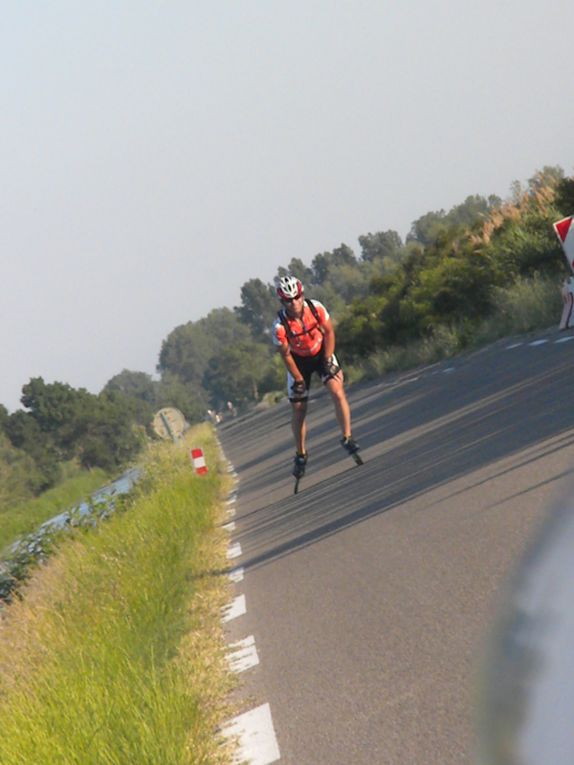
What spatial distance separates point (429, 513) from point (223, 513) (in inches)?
272

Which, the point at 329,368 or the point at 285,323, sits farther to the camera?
the point at 329,368

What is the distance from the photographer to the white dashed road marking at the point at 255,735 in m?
5.07

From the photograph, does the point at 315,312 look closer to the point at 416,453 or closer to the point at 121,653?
the point at 416,453

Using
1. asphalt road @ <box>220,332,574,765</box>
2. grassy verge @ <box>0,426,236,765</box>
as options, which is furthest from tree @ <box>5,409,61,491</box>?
grassy verge @ <box>0,426,236,765</box>

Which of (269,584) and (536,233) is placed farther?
(536,233)

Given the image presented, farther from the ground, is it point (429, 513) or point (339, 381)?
point (339, 381)

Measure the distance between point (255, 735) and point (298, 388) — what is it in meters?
8.05

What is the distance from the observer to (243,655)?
7.15m

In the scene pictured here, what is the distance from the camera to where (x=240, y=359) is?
175 meters

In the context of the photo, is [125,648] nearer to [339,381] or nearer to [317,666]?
[317,666]

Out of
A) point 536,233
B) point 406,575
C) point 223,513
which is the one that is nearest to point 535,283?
point 536,233

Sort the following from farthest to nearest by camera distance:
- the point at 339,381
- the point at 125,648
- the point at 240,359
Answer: the point at 240,359 → the point at 339,381 → the point at 125,648

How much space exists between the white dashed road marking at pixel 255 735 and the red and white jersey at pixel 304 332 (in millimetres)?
7180

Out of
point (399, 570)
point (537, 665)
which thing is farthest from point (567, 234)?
point (537, 665)
